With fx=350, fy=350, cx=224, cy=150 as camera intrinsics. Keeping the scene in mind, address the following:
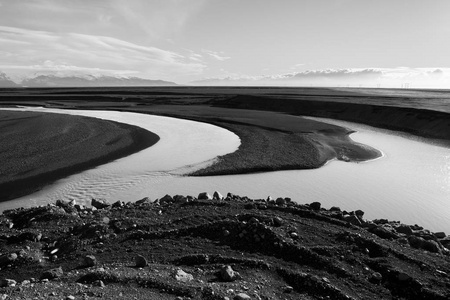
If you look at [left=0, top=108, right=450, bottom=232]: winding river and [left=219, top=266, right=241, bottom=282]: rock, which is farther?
[left=0, top=108, right=450, bottom=232]: winding river

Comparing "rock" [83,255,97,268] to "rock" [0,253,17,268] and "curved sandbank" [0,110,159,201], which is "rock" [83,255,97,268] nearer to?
"rock" [0,253,17,268]

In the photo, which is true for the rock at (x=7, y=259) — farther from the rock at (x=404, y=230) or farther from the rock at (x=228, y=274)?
the rock at (x=404, y=230)

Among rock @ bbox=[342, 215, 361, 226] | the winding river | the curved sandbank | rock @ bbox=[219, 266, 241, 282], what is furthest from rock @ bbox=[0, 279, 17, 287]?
the curved sandbank

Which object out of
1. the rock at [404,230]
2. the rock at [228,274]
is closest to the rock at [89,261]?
the rock at [228,274]

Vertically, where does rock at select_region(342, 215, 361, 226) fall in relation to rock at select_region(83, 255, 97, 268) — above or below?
above

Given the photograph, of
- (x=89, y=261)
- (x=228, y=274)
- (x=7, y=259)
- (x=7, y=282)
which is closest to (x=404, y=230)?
(x=228, y=274)

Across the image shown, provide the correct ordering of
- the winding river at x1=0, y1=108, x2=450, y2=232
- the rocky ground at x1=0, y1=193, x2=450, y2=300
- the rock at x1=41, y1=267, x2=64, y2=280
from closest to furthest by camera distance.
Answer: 1. the rocky ground at x1=0, y1=193, x2=450, y2=300
2. the rock at x1=41, y1=267, x2=64, y2=280
3. the winding river at x1=0, y1=108, x2=450, y2=232

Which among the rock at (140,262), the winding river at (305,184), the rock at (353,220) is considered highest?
the rock at (353,220)

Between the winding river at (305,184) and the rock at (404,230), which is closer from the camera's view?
the rock at (404,230)
